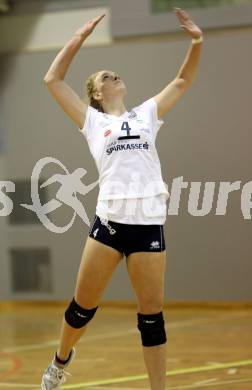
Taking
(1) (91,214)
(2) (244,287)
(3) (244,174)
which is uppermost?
(3) (244,174)

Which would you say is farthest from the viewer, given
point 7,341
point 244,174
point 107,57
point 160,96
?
point 107,57

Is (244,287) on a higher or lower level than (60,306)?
higher

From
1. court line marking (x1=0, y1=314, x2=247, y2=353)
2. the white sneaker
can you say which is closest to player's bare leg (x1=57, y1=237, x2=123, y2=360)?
the white sneaker

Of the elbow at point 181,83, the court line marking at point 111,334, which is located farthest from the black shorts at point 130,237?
the court line marking at point 111,334

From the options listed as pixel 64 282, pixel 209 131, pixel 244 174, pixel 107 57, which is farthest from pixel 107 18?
pixel 64 282

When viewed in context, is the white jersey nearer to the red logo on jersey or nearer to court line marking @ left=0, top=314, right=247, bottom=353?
the red logo on jersey

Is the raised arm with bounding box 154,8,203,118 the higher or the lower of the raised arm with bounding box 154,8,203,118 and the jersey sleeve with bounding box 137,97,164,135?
the higher

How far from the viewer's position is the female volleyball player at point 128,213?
10.8 feet

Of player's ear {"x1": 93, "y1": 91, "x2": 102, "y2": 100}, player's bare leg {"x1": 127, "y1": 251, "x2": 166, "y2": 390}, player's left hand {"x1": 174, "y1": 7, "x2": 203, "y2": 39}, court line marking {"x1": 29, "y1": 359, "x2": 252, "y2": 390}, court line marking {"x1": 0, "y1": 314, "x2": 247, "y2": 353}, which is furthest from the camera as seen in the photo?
court line marking {"x1": 0, "y1": 314, "x2": 247, "y2": 353}

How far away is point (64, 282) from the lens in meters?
7.90

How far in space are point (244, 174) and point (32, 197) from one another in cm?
239

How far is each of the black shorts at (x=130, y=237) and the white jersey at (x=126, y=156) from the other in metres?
0.14

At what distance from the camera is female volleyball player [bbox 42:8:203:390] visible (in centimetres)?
328

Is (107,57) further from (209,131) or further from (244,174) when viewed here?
(244,174)
